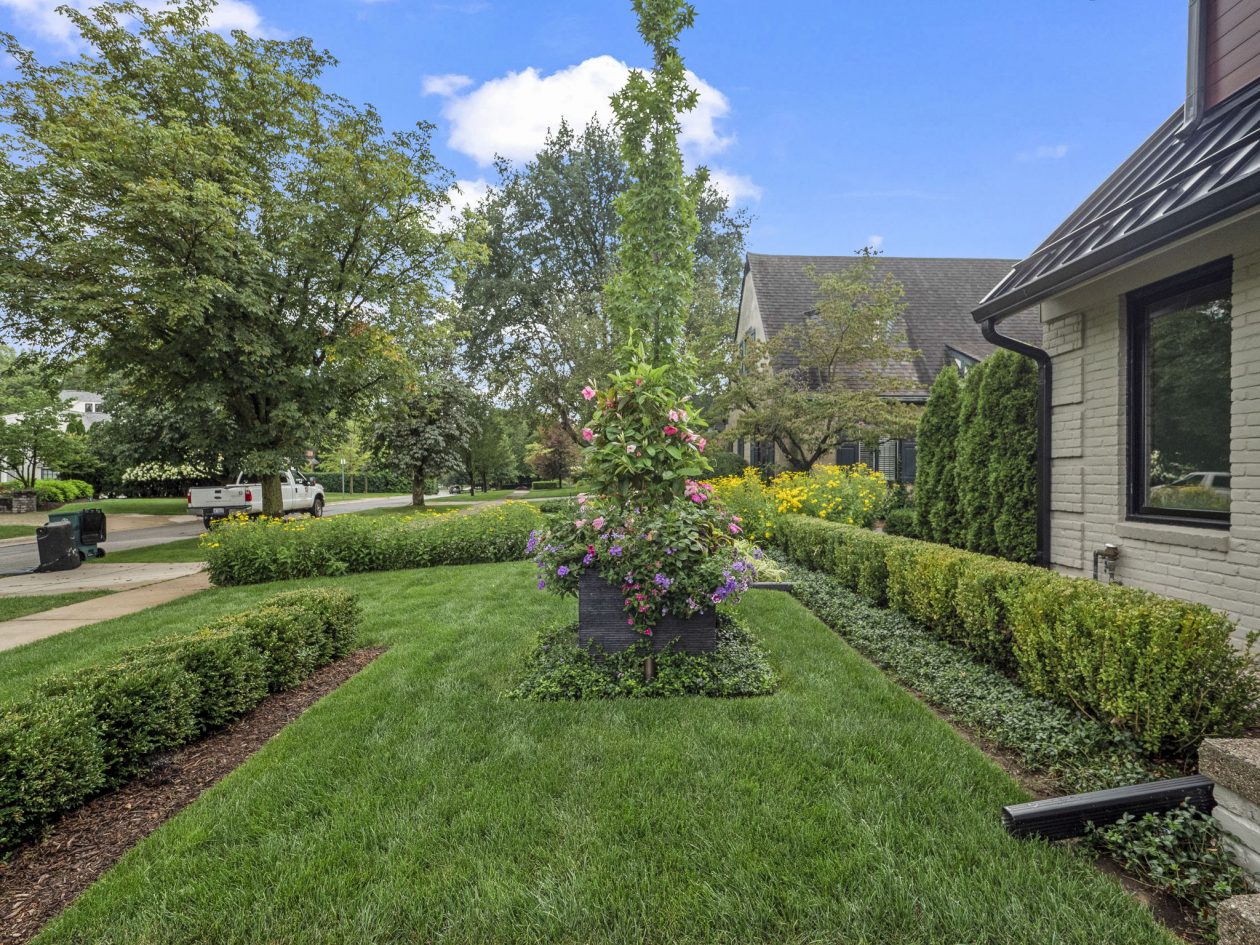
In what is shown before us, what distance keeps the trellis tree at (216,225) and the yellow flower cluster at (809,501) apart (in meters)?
7.77

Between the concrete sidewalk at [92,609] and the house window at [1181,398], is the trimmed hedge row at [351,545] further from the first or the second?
the house window at [1181,398]

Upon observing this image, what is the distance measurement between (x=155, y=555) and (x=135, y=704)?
424 inches

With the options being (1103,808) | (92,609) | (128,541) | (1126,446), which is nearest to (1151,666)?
(1103,808)

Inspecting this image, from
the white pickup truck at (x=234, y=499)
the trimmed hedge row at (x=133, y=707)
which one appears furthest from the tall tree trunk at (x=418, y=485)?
the trimmed hedge row at (x=133, y=707)

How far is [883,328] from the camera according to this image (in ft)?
41.8

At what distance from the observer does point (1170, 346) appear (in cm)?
368

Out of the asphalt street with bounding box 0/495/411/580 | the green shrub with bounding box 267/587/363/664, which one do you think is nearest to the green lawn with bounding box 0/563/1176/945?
the green shrub with bounding box 267/587/363/664

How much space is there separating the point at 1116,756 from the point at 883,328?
38.9 feet

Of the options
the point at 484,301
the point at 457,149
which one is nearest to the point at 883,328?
the point at 457,149

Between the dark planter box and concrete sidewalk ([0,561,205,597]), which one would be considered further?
concrete sidewalk ([0,561,205,597])

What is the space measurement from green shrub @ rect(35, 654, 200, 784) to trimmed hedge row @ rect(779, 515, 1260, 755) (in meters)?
4.47

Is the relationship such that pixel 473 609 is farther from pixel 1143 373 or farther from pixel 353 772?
pixel 1143 373

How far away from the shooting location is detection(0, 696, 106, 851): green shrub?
2.13 meters

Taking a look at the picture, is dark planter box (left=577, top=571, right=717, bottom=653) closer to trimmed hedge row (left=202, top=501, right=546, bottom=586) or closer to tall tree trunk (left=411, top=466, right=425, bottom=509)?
trimmed hedge row (left=202, top=501, right=546, bottom=586)
